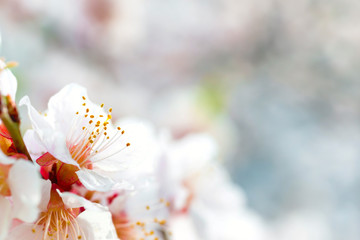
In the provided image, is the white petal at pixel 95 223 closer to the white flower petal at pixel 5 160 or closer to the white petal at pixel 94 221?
the white petal at pixel 94 221

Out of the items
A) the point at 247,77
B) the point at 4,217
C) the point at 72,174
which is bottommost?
the point at 4,217

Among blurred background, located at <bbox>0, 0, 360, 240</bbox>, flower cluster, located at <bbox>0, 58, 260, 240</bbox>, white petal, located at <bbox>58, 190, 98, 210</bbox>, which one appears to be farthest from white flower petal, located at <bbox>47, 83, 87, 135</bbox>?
blurred background, located at <bbox>0, 0, 360, 240</bbox>

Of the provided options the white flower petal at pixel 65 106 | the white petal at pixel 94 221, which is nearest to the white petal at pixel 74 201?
the white petal at pixel 94 221

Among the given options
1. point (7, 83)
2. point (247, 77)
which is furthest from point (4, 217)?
point (247, 77)

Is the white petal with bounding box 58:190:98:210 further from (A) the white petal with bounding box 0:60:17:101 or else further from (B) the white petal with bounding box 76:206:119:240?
(A) the white petal with bounding box 0:60:17:101

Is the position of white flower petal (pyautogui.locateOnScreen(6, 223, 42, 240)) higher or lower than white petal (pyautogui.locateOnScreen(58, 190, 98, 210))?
lower

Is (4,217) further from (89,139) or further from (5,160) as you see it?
(89,139)
